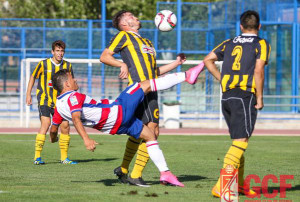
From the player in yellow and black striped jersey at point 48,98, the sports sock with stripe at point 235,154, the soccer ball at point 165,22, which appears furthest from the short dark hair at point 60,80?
the player in yellow and black striped jersey at point 48,98

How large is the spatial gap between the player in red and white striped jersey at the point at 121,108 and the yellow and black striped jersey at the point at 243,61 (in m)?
0.47

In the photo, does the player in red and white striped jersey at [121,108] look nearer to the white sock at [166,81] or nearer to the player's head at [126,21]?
the white sock at [166,81]

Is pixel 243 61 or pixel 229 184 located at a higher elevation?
pixel 243 61

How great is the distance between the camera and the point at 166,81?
301 inches

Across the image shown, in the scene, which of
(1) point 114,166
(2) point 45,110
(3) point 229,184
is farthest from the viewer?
(2) point 45,110

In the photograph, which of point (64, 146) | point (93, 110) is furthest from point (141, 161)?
point (64, 146)

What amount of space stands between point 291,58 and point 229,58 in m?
19.1

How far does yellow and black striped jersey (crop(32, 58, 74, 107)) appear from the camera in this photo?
441 inches

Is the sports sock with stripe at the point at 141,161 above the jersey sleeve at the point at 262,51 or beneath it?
beneath

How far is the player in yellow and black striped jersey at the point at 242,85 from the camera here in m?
7.07

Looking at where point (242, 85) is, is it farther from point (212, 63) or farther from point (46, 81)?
point (46, 81)

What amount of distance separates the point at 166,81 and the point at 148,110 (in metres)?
Result: 0.51

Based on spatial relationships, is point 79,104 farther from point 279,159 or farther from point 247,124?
point 279,159

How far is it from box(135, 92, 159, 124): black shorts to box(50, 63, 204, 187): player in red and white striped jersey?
192 millimetres
